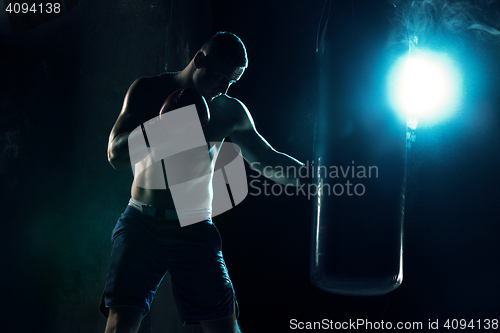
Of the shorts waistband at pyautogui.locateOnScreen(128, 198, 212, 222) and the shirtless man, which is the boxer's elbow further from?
the shorts waistband at pyautogui.locateOnScreen(128, 198, 212, 222)

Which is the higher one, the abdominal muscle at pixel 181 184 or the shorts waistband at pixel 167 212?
the abdominal muscle at pixel 181 184

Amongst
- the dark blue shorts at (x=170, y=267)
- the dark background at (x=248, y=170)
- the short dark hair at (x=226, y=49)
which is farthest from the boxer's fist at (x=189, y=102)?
the dark background at (x=248, y=170)

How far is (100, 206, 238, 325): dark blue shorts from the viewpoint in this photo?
1081mm

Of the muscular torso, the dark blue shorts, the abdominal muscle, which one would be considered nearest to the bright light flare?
the muscular torso

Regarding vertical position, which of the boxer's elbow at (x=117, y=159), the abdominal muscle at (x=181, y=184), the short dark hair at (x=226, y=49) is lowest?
the abdominal muscle at (x=181, y=184)

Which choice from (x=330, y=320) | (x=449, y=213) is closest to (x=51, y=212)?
(x=330, y=320)

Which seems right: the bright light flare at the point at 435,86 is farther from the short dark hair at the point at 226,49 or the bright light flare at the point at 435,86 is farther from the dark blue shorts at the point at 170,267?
the dark blue shorts at the point at 170,267

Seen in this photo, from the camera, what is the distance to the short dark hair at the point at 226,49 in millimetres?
1218

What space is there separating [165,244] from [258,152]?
501 mm

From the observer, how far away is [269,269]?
200 centimetres

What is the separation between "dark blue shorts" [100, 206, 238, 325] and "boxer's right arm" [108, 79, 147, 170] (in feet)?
0.61

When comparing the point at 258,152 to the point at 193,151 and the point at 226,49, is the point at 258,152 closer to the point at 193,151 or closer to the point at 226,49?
the point at 193,151

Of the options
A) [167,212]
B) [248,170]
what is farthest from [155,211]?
[248,170]

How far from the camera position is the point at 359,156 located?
979mm
